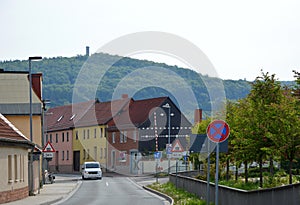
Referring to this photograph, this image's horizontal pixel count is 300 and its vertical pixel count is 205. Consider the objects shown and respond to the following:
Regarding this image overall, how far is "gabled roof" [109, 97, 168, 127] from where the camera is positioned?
85250mm

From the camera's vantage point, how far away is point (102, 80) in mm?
83000

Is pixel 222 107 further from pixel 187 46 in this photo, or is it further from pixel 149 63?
pixel 149 63

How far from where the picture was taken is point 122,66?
3541 inches

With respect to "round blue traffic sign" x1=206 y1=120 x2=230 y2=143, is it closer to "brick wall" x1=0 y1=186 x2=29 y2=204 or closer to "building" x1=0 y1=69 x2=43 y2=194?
"brick wall" x1=0 y1=186 x2=29 y2=204

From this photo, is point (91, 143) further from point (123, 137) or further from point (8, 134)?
point (8, 134)

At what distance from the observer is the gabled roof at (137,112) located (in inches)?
3356

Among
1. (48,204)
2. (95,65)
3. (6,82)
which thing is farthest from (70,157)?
(48,204)

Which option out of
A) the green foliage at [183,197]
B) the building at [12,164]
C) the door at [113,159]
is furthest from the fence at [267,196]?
the door at [113,159]

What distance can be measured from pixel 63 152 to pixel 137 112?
16096 mm

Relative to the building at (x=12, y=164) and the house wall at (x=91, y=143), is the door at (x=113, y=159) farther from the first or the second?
the building at (x=12, y=164)

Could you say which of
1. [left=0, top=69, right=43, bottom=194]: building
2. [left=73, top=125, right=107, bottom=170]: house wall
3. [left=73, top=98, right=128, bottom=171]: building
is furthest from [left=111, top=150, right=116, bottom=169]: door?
[left=0, top=69, right=43, bottom=194]: building

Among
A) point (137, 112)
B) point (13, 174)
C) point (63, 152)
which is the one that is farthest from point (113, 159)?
point (13, 174)

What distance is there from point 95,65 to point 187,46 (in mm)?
25413

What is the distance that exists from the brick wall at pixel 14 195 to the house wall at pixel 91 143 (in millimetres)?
50529
